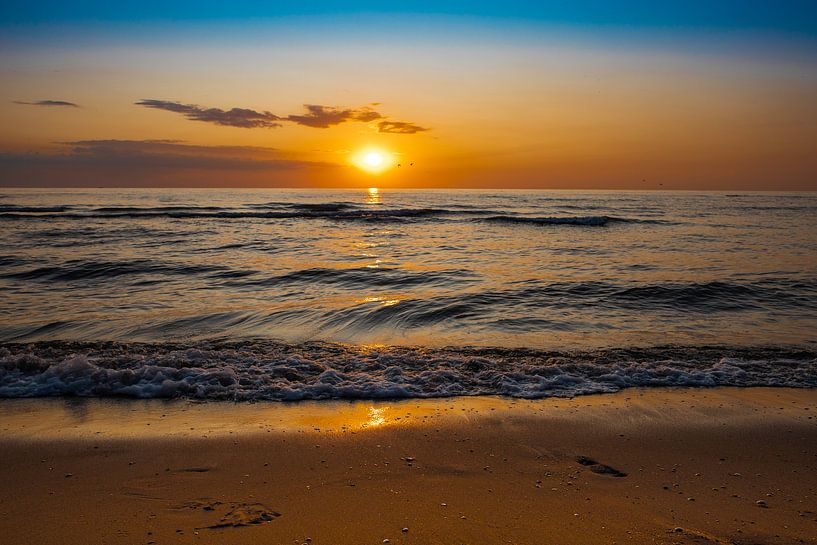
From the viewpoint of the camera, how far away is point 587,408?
6.26 m

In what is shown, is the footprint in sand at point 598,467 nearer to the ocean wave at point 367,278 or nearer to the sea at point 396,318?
the sea at point 396,318

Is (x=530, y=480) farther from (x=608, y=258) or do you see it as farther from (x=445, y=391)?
(x=608, y=258)

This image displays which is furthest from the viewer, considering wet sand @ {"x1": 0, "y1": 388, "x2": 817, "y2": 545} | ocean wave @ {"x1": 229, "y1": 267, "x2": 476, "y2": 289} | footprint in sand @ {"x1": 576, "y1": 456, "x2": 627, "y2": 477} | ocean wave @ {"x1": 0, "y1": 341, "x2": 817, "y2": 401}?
ocean wave @ {"x1": 229, "y1": 267, "x2": 476, "y2": 289}

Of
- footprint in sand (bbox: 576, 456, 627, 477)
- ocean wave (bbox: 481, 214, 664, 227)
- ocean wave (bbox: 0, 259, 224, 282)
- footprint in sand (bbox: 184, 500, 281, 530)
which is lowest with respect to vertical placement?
footprint in sand (bbox: 184, 500, 281, 530)

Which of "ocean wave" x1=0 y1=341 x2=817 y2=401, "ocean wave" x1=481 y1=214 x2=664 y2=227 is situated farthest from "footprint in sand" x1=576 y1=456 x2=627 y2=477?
"ocean wave" x1=481 y1=214 x2=664 y2=227

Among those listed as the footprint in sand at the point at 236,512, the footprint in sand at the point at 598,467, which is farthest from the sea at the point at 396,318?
the footprint in sand at the point at 236,512

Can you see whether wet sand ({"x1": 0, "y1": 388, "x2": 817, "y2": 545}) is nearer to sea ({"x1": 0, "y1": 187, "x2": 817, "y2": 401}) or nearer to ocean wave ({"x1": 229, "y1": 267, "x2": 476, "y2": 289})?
sea ({"x1": 0, "y1": 187, "x2": 817, "y2": 401})

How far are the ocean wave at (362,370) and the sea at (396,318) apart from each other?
32mm

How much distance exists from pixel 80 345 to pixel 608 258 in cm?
1854

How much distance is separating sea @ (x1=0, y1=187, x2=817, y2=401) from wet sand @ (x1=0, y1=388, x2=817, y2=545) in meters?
0.69

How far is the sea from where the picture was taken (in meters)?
7.20

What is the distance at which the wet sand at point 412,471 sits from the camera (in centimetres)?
368

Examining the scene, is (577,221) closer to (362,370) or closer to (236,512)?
(362,370)

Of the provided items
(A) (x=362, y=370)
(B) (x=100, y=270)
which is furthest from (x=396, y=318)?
(B) (x=100, y=270)
